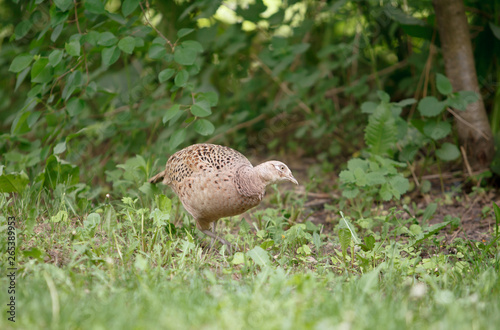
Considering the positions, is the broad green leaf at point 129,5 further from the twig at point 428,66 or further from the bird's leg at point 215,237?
the twig at point 428,66

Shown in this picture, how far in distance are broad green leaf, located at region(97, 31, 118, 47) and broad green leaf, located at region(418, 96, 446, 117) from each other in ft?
8.76

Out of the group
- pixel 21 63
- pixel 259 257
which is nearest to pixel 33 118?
pixel 21 63

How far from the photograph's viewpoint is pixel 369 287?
2.77 meters

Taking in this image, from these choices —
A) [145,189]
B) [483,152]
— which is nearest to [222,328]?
[145,189]

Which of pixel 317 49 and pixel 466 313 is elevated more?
pixel 466 313

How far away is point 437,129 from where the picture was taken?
4.75 metres

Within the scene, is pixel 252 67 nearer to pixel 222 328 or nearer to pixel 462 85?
pixel 462 85

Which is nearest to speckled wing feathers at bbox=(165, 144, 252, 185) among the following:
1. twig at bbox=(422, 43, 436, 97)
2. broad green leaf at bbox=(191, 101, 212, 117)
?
broad green leaf at bbox=(191, 101, 212, 117)

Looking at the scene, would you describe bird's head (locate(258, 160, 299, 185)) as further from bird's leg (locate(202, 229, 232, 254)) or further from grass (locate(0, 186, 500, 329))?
bird's leg (locate(202, 229, 232, 254))

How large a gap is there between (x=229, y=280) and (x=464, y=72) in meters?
3.27

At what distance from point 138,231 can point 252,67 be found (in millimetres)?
3846

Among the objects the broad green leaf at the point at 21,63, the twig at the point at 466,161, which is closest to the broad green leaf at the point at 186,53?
the broad green leaf at the point at 21,63

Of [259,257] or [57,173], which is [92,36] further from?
[259,257]

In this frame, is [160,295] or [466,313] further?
[160,295]
